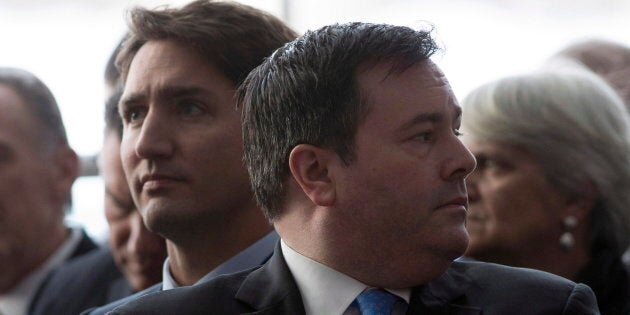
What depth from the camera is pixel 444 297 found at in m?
2.35

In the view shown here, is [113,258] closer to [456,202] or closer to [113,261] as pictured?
[113,261]

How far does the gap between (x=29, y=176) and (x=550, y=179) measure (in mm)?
2039

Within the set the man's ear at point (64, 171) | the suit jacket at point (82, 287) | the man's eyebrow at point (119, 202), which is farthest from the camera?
the man's ear at point (64, 171)

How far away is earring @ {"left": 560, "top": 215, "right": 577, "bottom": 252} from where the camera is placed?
11.7 ft

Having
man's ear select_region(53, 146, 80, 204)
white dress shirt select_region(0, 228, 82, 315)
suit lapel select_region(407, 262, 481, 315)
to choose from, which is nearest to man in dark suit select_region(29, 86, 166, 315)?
white dress shirt select_region(0, 228, 82, 315)

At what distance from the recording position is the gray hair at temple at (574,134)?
3.59 metres

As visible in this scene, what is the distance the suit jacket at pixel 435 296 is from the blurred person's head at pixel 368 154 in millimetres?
72

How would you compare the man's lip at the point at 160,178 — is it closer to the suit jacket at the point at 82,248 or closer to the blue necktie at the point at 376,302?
the blue necktie at the point at 376,302

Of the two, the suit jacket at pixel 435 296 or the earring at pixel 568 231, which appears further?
the earring at pixel 568 231

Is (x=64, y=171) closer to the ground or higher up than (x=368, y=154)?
closer to the ground

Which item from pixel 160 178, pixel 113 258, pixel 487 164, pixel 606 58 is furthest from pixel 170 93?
pixel 606 58

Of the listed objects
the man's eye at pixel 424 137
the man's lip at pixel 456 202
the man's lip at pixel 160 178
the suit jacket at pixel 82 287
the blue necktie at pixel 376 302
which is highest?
the man's eye at pixel 424 137

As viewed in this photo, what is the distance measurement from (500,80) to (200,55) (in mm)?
1209

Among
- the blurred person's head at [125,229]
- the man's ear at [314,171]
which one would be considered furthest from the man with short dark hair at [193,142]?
the blurred person's head at [125,229]
